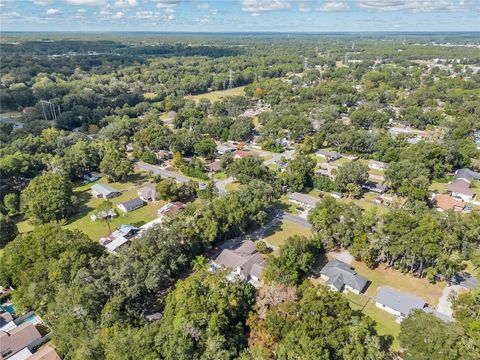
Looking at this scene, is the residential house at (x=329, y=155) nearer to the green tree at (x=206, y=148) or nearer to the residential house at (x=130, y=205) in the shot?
the green tree at (x=206, y=148)

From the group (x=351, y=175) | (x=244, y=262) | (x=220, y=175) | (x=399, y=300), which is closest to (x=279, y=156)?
(x=220, y=175)

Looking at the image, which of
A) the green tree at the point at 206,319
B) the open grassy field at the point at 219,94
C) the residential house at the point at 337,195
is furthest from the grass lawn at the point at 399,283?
the open grassy field at the point at 219,94

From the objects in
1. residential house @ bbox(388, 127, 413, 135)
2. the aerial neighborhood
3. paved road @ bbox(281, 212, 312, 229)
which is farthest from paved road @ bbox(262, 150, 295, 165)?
residential house @ bbox(388, 127, 413, 135)

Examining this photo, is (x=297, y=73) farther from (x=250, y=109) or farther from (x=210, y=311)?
(x=210, y=311)

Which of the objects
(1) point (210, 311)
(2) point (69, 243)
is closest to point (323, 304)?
(1) point (210, 311)

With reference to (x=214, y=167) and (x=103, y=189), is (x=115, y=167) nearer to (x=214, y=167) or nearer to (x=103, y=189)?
(x=103, y=189)
